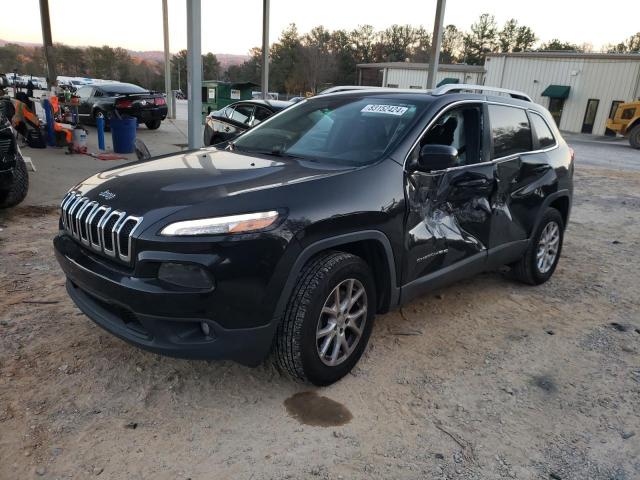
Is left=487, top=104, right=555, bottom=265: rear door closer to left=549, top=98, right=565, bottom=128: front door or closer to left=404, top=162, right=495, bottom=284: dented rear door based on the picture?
left=404, top=162, right=495, bottom=284: dented rear door

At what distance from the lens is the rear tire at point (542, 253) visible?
4.60m

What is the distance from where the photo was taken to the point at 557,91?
32125 mm

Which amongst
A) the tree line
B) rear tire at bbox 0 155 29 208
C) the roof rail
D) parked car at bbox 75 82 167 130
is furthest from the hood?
the tree line

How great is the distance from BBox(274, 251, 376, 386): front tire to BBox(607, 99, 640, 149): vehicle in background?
23805 mm

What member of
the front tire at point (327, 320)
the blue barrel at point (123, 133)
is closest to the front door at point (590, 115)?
the blue barrel at point (123, 133)

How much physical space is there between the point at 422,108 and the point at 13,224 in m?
4.85

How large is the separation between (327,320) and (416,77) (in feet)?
133

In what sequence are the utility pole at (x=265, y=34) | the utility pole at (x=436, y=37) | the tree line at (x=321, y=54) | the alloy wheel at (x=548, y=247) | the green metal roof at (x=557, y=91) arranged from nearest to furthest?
1. the alloy wheel at (x=548, y=247)
2. the utility pole at (x=436, y=37)
3. the utility pole at (x=265, y=34)
4. the green metal roof at (x=557, y=91)
5. the tree line at (x=321, y=54)

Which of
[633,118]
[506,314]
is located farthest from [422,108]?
[633,118]

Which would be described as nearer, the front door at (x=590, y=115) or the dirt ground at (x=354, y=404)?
the dirt ground at (x=354, y=404)

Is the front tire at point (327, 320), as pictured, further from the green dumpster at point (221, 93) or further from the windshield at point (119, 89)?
the green dumpster at point (221, 93)

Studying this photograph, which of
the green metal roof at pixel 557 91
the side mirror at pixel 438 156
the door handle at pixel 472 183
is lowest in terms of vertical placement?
the door handle at pixel 472 183

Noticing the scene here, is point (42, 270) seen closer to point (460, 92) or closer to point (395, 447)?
point (395, 447)

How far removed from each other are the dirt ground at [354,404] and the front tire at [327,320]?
19 centimetres
